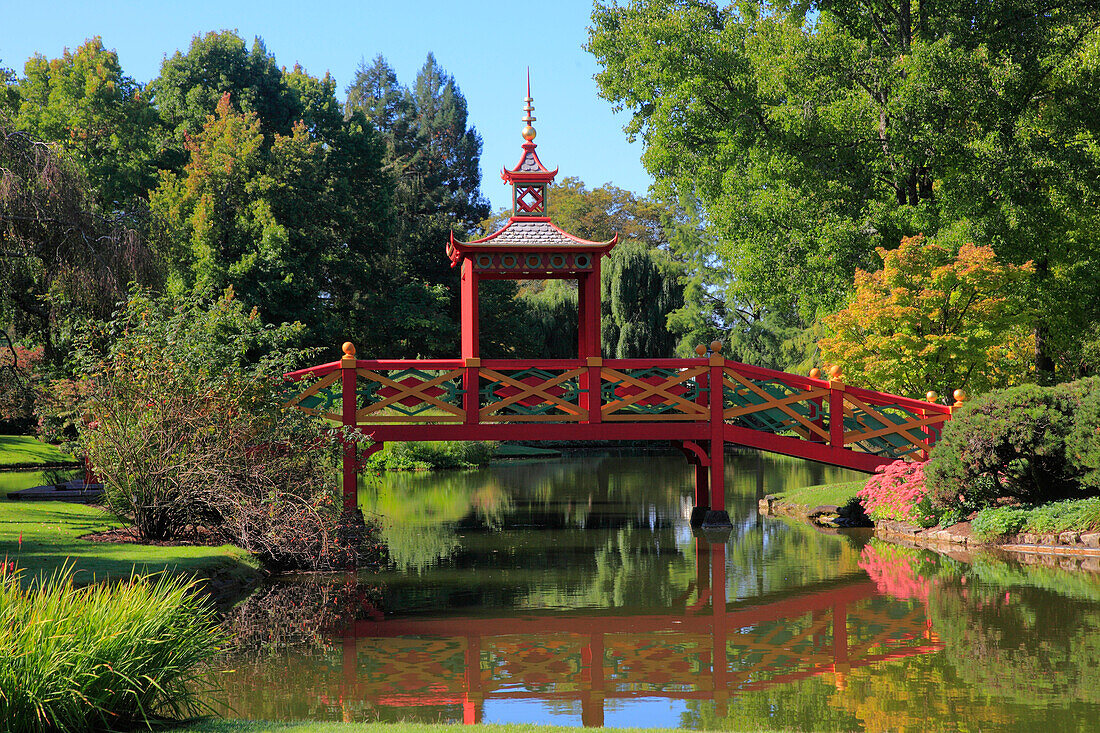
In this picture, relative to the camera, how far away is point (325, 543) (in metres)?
11.5

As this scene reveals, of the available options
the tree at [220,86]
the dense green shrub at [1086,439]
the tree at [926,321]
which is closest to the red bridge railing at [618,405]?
the tree at [926,321]

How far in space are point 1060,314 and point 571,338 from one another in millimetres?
Answer: 22358

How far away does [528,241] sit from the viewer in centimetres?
1661

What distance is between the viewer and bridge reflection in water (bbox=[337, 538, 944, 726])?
7207mm

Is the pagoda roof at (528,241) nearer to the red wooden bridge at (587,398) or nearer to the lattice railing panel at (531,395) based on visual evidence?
the red wooden bridge at (587,398)

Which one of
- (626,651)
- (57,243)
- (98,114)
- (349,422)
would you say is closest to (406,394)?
(349,422)

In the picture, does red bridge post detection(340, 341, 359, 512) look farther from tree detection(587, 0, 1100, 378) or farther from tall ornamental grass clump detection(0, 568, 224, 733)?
tree detection(587, 0, 1100, 378)

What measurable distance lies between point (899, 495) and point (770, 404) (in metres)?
2.41

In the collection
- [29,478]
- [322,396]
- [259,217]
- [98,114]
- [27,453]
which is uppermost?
[98,114]

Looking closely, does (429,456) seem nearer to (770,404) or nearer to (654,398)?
(654,398)

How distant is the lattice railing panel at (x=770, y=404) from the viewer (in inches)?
650

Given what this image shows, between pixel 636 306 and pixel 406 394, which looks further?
pixel 636 306

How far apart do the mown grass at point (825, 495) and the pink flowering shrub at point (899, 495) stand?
110 centimetres

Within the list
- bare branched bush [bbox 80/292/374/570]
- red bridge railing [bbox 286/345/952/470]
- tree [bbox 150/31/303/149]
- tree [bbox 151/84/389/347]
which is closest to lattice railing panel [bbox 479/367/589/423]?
red bridge railing [bbox 286/345/952/470]
